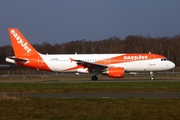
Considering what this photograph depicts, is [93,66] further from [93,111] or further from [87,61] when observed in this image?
[93,111]

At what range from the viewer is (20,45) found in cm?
4334

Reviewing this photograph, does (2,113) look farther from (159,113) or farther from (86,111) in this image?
(159,113)

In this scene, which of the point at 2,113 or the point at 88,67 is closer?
the point at 2,113

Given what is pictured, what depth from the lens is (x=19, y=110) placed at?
1492cm

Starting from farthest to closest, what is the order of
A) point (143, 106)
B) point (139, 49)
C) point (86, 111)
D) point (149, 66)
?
1. point (139, 49)
2. point (149, 66)
3. point (143, 106)
4. point (86, 111)

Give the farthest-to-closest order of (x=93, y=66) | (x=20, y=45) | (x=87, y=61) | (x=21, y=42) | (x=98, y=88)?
(x=21, y=42), (x=20, y=45), (x=87, y=61), (x=93, y=66), (x=98, y=88)

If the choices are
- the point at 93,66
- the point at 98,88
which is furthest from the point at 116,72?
the point at 98,88

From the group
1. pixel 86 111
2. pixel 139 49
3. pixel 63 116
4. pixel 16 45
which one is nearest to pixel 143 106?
pixel 86 111

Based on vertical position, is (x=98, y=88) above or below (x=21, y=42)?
below

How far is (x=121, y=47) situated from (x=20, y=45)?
236ft

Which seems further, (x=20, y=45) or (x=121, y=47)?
(x=121, y=47)

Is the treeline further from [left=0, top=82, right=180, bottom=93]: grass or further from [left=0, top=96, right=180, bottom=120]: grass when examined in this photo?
[left=0, top=96, right=180, bottom=120]: grass

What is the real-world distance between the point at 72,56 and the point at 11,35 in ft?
24.5

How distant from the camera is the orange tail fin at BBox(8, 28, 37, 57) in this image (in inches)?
1705
